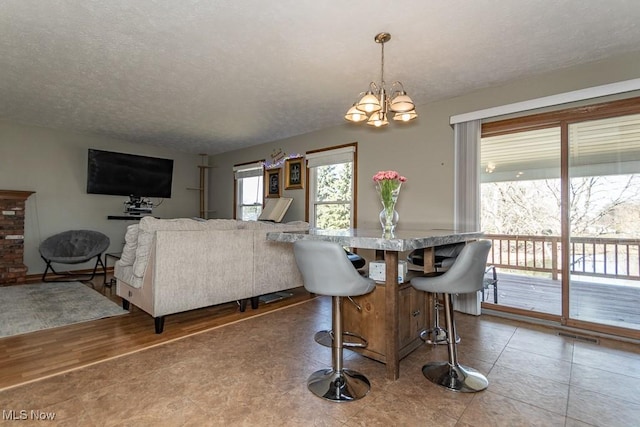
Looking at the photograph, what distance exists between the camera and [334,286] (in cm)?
168

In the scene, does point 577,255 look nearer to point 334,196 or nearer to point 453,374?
point 453,374

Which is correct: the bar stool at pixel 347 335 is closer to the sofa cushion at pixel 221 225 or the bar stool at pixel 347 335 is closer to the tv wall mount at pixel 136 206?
the sofa cushion at pixel 221 225

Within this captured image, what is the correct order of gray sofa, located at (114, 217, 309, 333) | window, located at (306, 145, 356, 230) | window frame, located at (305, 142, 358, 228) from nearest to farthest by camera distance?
gray sofa, located at (114, 217, 309, 333) < window frame, located at (305, 142, 358, 228) < window, located at (306, 145, 356, 230)

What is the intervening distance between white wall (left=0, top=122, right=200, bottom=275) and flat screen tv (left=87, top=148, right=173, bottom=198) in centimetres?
29

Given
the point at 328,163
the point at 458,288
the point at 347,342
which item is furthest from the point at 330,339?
the point at 328,163

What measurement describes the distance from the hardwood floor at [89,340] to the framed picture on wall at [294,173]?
8.19 feet

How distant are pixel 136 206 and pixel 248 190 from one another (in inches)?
83.6

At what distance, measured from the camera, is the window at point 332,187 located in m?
4.64

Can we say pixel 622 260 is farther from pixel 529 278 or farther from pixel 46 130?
pixel 46 130

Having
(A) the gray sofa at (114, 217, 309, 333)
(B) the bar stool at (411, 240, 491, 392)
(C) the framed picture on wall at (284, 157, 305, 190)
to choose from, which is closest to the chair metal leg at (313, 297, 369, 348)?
(B) the bar stool at (411, 240, 491, 392)

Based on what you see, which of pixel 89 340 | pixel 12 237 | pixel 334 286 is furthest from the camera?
pixel 12 237

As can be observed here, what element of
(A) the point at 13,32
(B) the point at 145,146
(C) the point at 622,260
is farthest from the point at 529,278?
(B) the point at 145,146

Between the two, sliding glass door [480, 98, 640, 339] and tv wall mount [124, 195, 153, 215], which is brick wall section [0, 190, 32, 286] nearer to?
tv wall mount [124, 195, 153, 215]

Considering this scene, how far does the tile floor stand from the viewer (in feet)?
5.13
